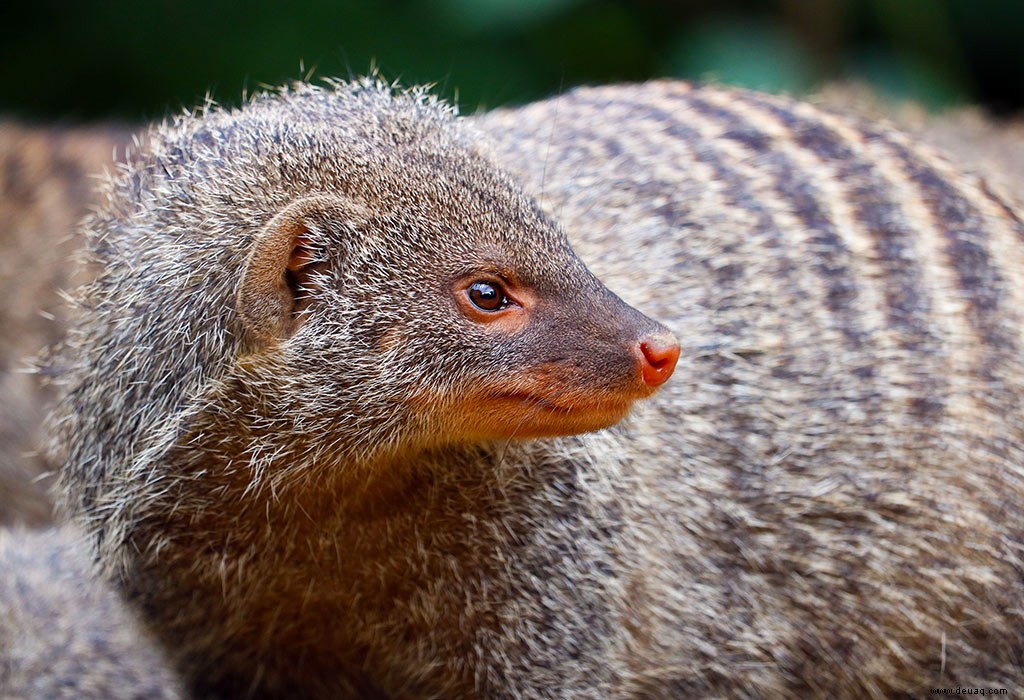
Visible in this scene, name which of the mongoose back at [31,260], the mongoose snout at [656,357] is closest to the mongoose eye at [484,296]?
the mongoose snout at [656,357]

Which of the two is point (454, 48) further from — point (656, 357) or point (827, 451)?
point (656, 357)

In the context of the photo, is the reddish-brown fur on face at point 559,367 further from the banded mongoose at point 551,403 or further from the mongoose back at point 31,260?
the mongoose back at point 31,260

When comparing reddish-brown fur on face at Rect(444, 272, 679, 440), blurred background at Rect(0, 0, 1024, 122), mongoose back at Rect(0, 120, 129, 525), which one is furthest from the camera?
blurred background at Rect(0, 0, 1024, 122)

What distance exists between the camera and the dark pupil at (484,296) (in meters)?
1.94

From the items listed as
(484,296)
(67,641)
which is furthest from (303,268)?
(67,641)

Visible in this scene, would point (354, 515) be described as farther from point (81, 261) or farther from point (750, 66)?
point (750, 66)

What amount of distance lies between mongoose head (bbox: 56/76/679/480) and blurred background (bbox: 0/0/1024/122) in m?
3.08

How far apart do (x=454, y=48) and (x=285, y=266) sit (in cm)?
352

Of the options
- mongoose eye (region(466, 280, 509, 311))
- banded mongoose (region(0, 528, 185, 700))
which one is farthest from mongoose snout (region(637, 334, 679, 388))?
banded mongoose (region(0, 528, 185, 700))

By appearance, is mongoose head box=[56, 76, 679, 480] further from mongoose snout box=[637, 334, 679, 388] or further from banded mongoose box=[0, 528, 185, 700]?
banded mongoose box=[0, 528, 185, 700]

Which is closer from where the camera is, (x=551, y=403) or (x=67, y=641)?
(x=551, y=403)

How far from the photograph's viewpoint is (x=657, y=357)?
1862mm

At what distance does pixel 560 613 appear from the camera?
2.18m

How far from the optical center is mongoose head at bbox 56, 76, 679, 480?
189cm
